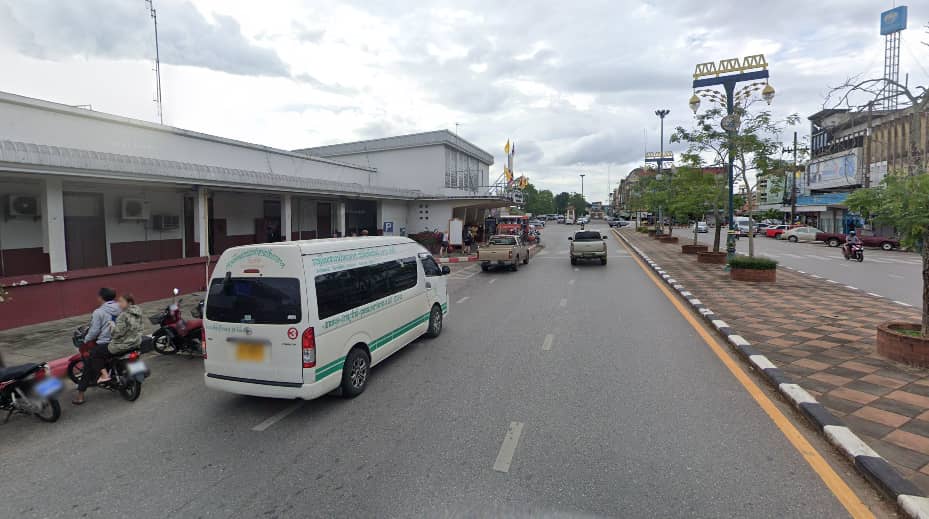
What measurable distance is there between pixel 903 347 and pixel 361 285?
7.24 meters

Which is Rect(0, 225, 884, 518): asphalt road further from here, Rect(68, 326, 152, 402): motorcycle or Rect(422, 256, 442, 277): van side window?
Rect(422, 256, 442, 277): van side window

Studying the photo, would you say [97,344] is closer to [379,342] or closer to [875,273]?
[379,342]

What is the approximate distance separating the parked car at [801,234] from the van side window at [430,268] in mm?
41336

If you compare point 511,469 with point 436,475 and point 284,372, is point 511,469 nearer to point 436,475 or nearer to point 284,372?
point 436,475

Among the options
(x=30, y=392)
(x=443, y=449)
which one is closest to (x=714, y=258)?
(x=443, y=449)

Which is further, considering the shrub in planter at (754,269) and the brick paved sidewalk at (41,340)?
the shrub in planter at (754,269)

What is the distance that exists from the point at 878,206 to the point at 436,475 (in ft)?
23.6

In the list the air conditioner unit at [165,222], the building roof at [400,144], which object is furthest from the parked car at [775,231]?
the air conditioner unit at [165,222]

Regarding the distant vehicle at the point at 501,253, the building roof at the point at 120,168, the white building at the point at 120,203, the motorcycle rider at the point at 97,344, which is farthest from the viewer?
the distant vehicle at the point at 501,253

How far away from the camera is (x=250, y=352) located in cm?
528

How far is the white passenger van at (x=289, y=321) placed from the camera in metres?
5.11

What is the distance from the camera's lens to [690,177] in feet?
69.2

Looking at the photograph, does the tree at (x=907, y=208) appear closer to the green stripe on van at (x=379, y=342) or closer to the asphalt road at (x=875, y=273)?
the asphalt road at (x=875, y=273)

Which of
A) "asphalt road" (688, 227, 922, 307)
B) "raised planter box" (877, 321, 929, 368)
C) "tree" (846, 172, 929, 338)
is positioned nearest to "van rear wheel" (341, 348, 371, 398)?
"raised planter box" (877, 321, 929, 368)
